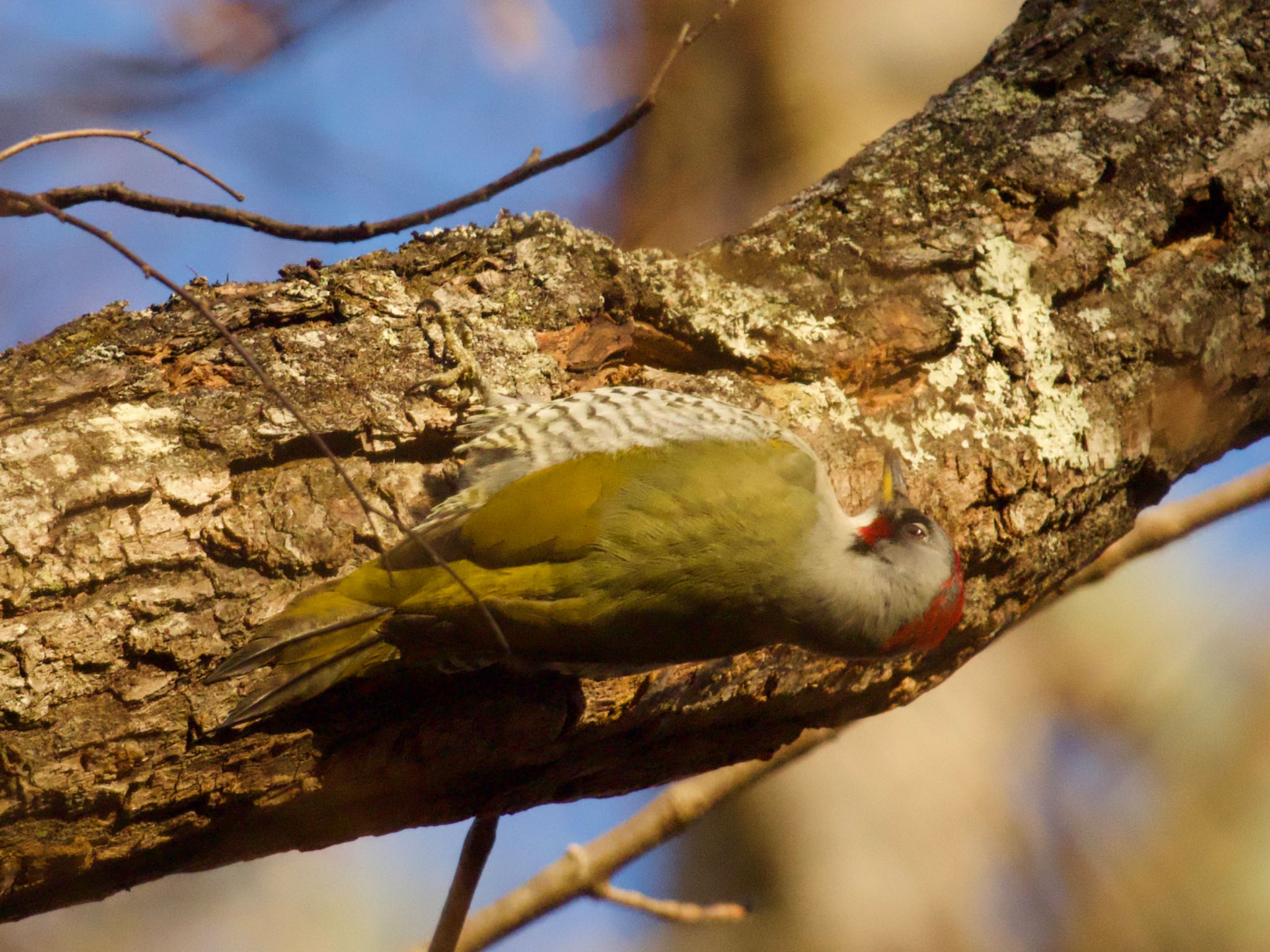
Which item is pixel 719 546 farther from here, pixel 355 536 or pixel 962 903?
pixel 962 903

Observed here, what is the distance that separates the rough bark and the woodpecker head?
21 centimetres

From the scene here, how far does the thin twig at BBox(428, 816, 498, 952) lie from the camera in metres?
2.22

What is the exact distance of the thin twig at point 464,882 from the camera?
2.22m

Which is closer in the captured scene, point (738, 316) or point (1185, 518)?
point (738, 316)

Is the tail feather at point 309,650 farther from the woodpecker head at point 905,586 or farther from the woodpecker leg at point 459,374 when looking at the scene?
the woodpecker head at point 905,586

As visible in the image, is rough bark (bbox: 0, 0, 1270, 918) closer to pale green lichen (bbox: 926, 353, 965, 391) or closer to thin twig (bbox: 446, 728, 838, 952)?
pale green lichen (bbox: 926, 353, 965, 391)

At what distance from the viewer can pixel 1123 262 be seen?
2.80m

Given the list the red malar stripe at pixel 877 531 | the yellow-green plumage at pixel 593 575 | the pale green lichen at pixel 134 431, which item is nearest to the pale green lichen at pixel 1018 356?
the red malar stripe at pixel 877 531

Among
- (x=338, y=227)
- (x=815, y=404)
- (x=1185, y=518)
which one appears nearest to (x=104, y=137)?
(x=338, y=227)

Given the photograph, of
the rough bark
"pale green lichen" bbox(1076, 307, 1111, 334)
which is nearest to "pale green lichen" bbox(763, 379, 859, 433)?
the rough bark

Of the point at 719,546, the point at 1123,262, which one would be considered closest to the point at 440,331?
the point at 719,546

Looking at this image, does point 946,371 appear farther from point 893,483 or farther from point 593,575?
point 593,575

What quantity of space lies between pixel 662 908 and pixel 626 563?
1.14 meters

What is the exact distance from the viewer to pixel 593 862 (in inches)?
105
